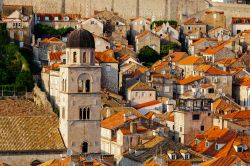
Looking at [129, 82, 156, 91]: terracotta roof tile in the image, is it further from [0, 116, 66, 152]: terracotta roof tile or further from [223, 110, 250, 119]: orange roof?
[0, 116, 66, 152]: terracotta roof tile

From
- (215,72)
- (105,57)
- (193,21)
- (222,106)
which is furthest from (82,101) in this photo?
(193,21)

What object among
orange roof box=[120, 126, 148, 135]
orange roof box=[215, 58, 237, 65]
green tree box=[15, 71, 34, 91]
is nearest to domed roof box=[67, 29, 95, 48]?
orange roof box=[120, 126, 148, 135]

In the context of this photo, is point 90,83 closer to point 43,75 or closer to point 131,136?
point 131,136

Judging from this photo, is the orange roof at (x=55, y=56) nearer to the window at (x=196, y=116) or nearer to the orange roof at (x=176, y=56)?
the orange roof at (x=176, y=56)

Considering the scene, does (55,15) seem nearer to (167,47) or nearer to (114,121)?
(167,47)

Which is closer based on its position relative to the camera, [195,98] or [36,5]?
[195,98]

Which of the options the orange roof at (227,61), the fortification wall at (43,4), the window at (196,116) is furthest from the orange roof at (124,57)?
the window at (196,116)

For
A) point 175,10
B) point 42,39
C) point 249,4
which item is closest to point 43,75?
point 42,39
